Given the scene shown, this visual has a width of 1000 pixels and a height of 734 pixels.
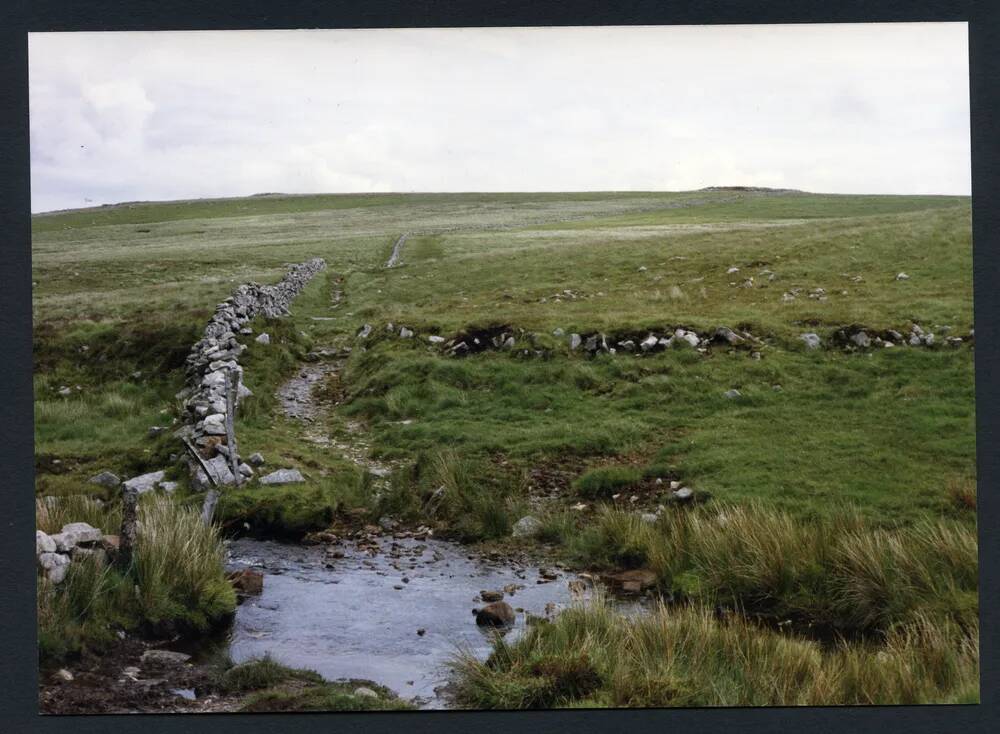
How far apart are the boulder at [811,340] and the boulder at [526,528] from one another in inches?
156

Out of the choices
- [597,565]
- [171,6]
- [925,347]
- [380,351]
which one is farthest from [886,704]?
[171,6]

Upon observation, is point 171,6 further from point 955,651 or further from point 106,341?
point 955,651

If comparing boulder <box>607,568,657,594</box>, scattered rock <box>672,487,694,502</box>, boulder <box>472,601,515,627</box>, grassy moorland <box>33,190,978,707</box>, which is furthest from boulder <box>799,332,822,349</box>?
boulder <box>472,601,515,627</box>

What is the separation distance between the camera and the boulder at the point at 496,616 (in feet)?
19.3

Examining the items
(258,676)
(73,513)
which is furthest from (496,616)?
(73,513)

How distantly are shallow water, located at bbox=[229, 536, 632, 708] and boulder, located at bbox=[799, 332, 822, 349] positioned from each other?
4.23 metres

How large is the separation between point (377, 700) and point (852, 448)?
15.0 ft

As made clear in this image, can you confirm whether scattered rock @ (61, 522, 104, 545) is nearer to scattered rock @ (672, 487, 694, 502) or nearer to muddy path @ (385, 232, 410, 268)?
scattered rock @ (672, 487, 694, 502)

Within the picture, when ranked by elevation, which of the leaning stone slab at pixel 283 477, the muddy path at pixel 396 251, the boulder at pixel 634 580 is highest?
the muddy path at pixel 396 251

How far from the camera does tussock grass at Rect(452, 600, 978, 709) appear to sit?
5258mm

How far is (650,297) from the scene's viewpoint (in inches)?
417

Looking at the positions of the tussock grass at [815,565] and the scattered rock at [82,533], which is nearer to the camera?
the tussock grass at [815,565]

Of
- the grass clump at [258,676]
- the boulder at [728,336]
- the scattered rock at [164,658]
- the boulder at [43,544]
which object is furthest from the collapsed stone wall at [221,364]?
the boulder at [728,336]

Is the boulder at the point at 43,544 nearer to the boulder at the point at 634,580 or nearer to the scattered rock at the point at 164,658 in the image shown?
the scattered rock at the point at 164,658
